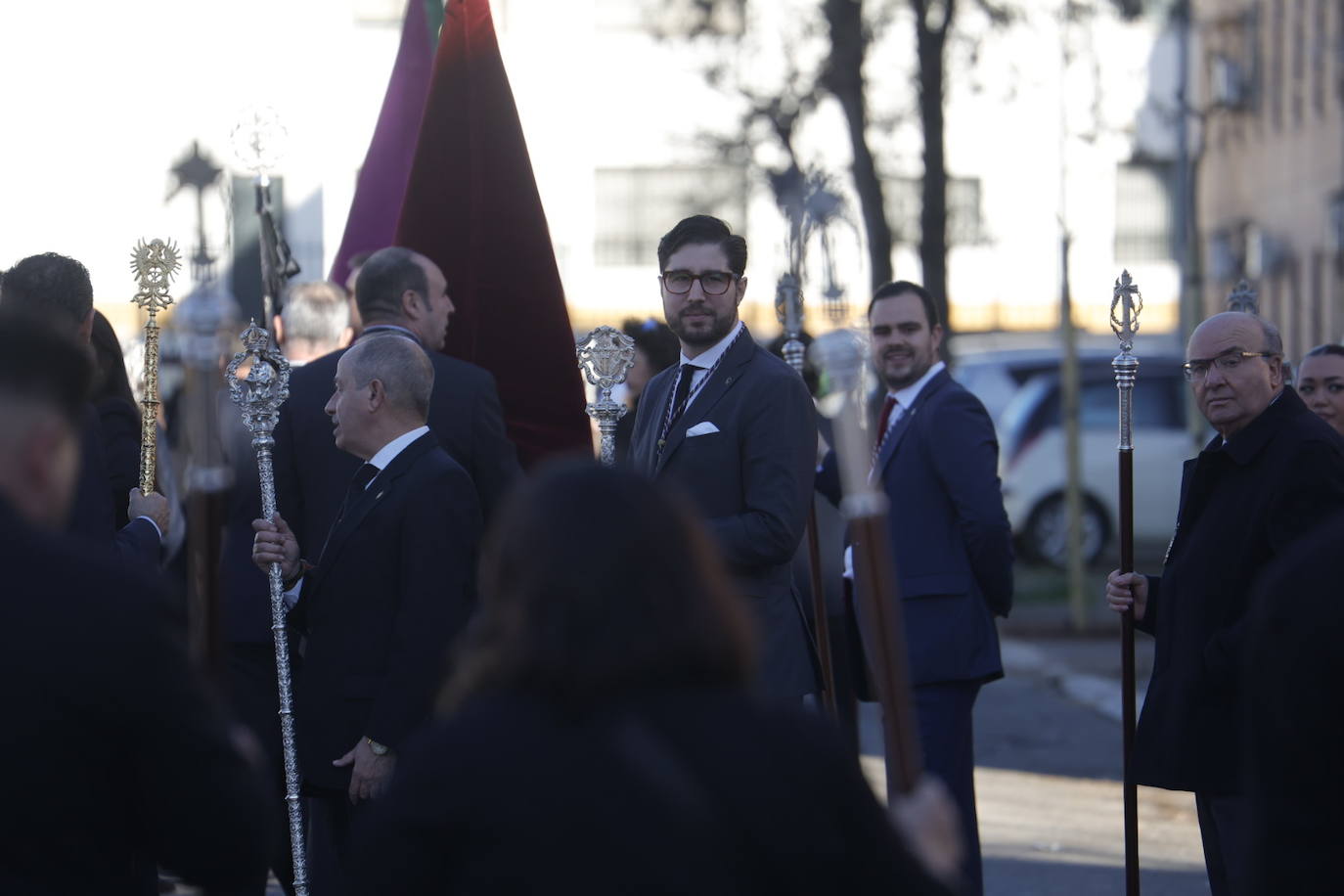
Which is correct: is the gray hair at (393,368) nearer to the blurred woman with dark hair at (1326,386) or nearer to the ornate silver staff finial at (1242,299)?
the ornate silver staff finial at (1242,299)

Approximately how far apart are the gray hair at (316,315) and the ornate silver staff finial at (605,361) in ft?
7.65

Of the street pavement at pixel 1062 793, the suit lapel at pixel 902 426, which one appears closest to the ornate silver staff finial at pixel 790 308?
the suit lapel at pixel 902 426

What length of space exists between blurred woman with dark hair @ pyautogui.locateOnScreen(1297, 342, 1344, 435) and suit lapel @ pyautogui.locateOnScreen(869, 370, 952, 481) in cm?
151

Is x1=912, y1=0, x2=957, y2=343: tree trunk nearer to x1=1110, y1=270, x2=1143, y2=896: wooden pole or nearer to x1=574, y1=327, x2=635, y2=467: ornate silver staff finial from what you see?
x1=1110, y1=270, x2=1143, y2=896: wooden pole

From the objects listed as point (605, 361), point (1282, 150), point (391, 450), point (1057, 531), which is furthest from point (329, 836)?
point (1282, 150)

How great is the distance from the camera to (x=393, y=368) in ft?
17.7

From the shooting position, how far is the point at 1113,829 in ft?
29.0

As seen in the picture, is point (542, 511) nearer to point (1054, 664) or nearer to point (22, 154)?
point (1054, 664)

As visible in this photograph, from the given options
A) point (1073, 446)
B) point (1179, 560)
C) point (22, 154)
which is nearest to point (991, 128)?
point (22, 154)

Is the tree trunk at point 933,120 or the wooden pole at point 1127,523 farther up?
the tree trunk at point 933,120

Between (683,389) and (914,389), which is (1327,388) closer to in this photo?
(914,389)

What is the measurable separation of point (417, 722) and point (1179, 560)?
6.53 ft

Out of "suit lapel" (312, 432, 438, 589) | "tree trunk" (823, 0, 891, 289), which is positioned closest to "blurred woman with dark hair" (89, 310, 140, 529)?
"suit lapel" (312, 432, 438, 589)

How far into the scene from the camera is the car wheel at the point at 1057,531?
20344 mm
